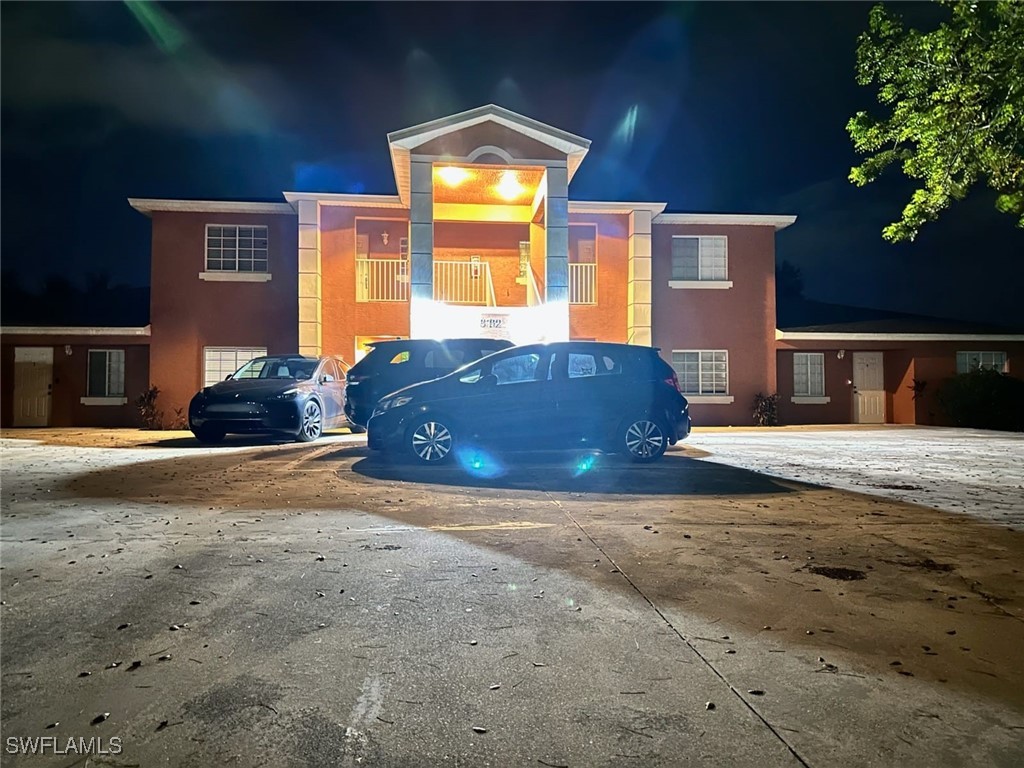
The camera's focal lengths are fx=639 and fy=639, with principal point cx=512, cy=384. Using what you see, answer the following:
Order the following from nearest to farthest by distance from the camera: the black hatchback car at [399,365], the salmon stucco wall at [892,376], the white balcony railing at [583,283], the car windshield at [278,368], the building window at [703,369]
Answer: the black hatchback car at [399,365] → the car windshield at [278,368] → the white balcony railing at [583,283] → the building window at [703,369] → the salmon stucco wall at [892,376]

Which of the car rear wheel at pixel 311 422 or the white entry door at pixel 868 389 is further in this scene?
the white entry door at pixel 868 389

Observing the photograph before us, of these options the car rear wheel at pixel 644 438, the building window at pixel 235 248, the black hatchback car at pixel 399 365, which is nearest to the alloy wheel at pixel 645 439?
the car rear wheel at pixel 644 438

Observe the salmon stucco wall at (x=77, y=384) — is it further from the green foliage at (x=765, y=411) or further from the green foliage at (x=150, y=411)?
the green foliage at (x=765, y=411)

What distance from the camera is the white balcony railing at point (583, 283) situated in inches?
696

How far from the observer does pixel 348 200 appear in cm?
1670

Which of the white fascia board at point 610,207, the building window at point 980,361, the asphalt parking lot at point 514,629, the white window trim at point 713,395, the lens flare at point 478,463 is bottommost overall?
the asphalt parking lot at point 514,629

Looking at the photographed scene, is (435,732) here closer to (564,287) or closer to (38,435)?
(564,287)

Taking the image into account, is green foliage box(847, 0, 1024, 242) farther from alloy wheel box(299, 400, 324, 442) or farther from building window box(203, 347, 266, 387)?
building window box(203, 347, 266, 387)

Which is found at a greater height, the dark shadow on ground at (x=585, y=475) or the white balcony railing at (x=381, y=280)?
the white balcony railing at (x=381, y=280)

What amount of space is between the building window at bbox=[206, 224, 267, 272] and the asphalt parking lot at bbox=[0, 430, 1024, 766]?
12062mm

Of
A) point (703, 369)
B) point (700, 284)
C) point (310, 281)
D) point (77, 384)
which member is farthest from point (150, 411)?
point (700, 284)

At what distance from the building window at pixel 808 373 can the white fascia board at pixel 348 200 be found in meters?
12.4

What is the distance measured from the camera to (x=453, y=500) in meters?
6.16

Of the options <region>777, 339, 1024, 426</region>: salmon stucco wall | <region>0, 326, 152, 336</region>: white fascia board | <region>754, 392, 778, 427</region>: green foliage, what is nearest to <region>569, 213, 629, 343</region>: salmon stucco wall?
<region>754, 392, 778, 427</region>: green foliage
